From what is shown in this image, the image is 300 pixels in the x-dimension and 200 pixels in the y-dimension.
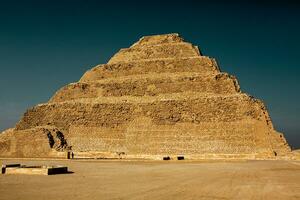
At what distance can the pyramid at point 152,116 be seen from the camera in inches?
1880

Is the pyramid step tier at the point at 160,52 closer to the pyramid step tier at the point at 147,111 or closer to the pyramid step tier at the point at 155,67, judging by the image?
the pyramid step tier at the point at 155,67

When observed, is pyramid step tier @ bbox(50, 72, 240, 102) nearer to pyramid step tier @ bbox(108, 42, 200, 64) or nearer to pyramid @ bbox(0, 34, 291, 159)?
pyramid @ bbox(0, 34, 291, 159)

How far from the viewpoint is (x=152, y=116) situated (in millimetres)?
52656

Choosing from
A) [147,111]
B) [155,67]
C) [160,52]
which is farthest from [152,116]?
[160,52]

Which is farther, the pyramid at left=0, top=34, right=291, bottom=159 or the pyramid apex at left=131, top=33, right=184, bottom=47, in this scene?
the pyramid apex at left=131, top=33, right=184, bottom=47

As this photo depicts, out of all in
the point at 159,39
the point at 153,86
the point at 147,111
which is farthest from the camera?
the point at 159,39

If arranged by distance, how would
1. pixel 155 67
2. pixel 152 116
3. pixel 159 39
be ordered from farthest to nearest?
pixel 159 39 → pixel 155 67 → pixel 152 116

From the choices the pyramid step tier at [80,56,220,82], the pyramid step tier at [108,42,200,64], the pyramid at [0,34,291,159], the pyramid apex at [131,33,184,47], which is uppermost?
the pyramid apex at [131,33,184,47]

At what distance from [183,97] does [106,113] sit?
965cm

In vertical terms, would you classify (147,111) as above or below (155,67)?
below

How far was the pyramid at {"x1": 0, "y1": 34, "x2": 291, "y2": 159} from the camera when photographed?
157 feet

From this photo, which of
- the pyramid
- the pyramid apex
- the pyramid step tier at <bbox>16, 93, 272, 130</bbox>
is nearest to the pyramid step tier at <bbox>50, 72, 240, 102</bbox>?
the pyramid

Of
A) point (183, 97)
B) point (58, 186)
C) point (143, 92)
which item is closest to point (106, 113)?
point (143, 92)

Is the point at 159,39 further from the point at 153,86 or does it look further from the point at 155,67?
the point at 153,86
